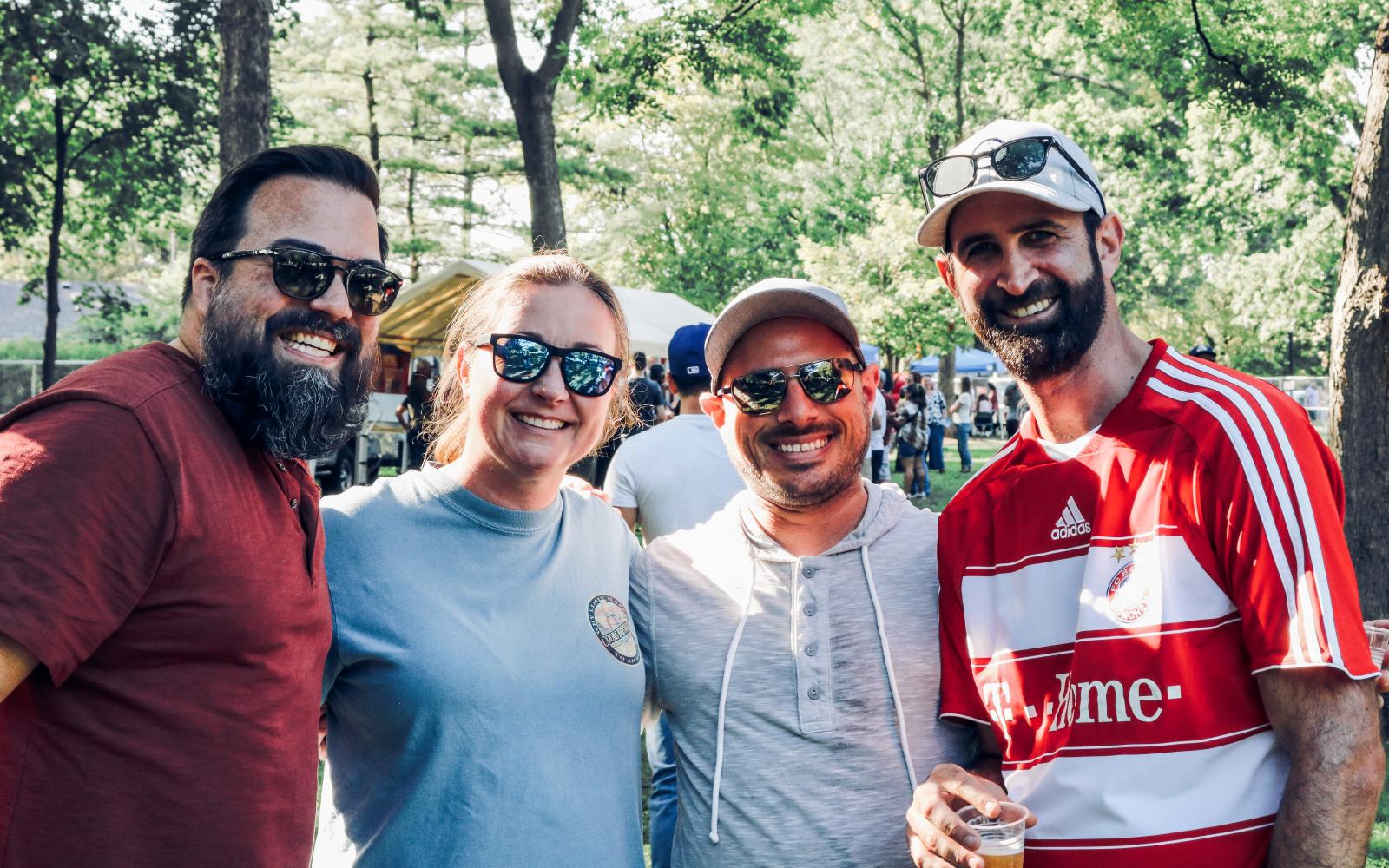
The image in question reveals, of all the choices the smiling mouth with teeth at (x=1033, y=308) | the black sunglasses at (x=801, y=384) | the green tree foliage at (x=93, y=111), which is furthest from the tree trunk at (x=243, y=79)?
the green tree foliage at (x=93, y=111)

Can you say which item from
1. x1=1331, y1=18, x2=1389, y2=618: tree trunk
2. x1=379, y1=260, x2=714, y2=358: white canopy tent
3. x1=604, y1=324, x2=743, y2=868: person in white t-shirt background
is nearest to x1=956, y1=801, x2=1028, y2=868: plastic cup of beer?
x1=604, y1=324, x2=743, y2=868: person in white t-shirt background

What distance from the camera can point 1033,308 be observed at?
8.07ft

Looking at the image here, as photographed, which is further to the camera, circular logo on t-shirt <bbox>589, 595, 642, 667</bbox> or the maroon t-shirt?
circular logo on t-shirt <bbox>589, 595, 642, 667</bbox>

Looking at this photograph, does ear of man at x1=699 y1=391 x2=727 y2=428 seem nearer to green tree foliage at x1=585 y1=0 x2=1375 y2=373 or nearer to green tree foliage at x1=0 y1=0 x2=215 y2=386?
green tree foliage at x1=585 y1=0 x2=1375 y2=373

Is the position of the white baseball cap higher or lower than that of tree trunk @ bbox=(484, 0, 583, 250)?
lower

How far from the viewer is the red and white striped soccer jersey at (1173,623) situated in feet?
6.51

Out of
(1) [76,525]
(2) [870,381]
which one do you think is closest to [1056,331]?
(2) [870,381]

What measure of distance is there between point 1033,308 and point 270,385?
167 centimetres

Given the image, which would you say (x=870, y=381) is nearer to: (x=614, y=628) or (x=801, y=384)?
(x=801, y=384)

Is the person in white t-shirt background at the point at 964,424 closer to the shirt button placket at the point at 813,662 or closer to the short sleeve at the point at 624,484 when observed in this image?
the short sleeve at the point at 624,484

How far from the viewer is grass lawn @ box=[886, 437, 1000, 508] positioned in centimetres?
1712

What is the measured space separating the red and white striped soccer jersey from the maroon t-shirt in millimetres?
1518

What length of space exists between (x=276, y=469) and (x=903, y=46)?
29158mm

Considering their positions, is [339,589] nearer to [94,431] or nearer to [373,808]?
[373,808]
